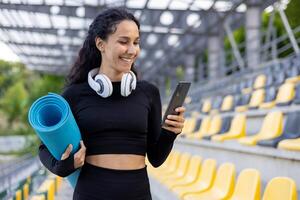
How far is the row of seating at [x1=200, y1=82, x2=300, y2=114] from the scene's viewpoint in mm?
5387

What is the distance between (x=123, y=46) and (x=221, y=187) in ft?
7.95

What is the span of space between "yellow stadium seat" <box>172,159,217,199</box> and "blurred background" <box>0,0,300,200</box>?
0.03 meters

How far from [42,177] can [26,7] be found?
36.4 feet

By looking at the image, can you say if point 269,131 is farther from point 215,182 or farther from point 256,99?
point 256,99

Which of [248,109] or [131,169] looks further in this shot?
[248,109]

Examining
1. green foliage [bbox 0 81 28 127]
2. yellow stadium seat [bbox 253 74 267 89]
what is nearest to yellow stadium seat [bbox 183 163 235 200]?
yellow stadium seat [bbox 253 74 267 89]

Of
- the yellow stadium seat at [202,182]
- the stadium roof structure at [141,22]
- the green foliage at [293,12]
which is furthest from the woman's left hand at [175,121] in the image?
the stadium roof structure at [141,22]

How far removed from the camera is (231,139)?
529 cm

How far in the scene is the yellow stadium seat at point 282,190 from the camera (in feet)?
8.35

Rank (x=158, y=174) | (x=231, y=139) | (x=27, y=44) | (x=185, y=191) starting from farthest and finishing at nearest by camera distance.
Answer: (x=27, y=44) → (x=158, y=174) → (x=231, y=139) → (x=185, y=191)

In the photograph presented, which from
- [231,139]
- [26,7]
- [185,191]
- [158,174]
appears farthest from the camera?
[26,7]

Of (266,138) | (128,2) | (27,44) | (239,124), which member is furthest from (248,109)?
(27,44)

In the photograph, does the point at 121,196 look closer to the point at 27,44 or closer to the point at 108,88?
the point at 108,88

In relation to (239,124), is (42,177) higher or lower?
lower
